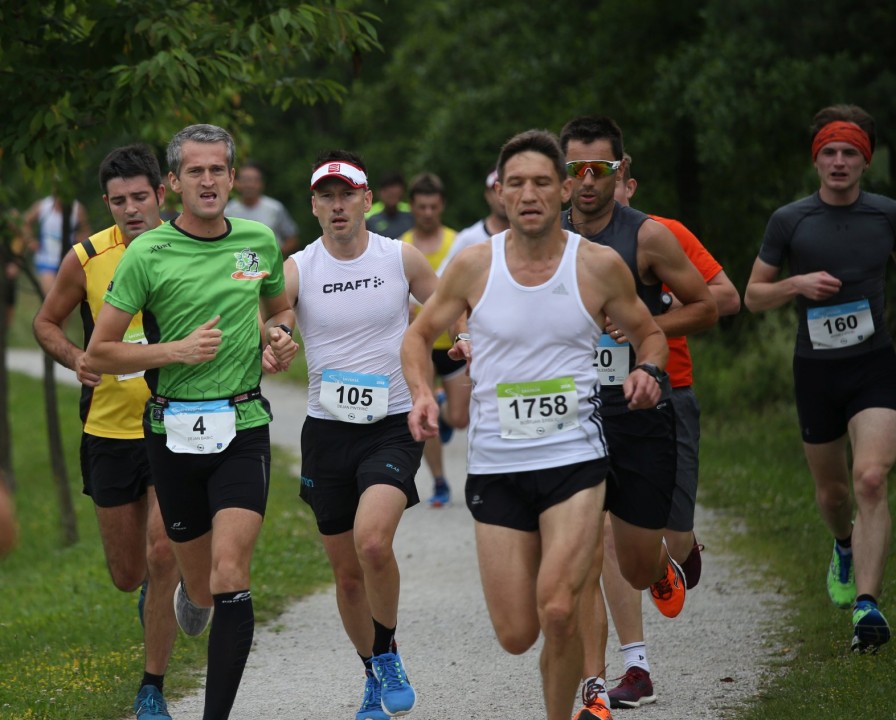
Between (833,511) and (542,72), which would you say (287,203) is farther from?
(833,511)

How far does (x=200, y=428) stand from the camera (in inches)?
239

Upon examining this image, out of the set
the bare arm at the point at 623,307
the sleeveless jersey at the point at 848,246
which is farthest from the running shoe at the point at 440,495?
the bare arm at the point at 623,307

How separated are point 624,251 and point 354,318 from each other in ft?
4.08

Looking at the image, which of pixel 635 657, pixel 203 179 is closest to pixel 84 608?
pixel 635 657

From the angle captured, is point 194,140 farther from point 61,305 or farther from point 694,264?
point 694,264

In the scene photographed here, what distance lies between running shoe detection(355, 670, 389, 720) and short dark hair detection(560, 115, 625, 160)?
2424 millimetres

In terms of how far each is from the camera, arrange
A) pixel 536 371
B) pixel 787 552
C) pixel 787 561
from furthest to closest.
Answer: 1. pixel 787 552
2. pixel 787 561
3. pixel 536 371

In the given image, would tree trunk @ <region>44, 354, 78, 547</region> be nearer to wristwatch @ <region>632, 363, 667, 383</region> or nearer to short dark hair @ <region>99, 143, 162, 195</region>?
short dark hair @ <region>99, 143, 162, 195</region>

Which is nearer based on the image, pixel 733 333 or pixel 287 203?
pixel 733 333

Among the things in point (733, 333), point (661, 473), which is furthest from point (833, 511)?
point (733, 333)

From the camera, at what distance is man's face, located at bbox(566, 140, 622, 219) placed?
20.9 feet

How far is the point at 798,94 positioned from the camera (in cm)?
1405

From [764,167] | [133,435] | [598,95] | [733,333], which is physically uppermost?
[598,95]

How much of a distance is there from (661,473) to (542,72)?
47.6ft
